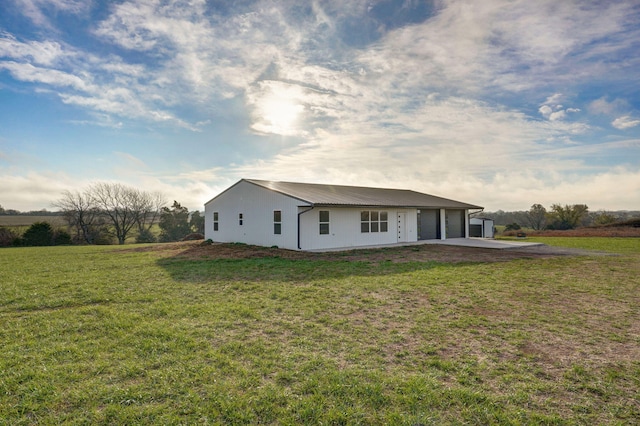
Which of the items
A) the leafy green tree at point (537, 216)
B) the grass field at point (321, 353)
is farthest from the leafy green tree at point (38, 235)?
the leafy green tree at point (537, 216)

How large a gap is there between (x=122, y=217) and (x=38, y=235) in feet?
49.0

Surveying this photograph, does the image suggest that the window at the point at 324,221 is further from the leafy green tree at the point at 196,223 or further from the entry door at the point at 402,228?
the leafy green tree at the point at 196,223

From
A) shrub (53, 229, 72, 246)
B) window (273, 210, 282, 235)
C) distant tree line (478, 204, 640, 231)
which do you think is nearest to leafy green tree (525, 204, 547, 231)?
distant tree line (478, 204, 640, 231)

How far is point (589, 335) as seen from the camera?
480 centimetres

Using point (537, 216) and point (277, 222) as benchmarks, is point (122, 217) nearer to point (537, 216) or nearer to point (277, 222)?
point (277, 222)

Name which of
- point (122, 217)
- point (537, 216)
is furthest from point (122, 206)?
point (537, 216)

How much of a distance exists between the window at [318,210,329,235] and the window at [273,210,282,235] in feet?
7.37

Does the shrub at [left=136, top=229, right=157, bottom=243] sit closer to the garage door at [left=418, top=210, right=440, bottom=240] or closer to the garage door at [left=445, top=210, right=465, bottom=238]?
the garage door at [left=418, top=210, right=440, bottom=240]

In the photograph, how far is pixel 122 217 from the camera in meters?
43.2

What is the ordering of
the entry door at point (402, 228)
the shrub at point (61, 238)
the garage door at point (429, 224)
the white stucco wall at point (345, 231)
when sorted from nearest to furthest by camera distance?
the white stucco wall at point (345, 231), the entry door at point (402, 228), the garage door at point (429, 224), the shrub at point (61, 238)

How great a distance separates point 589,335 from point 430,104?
482 inches

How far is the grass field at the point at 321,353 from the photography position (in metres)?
2.93

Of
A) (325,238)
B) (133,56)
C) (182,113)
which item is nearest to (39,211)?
(182,113)

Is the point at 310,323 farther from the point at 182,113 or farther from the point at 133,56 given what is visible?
the point at 182,113
